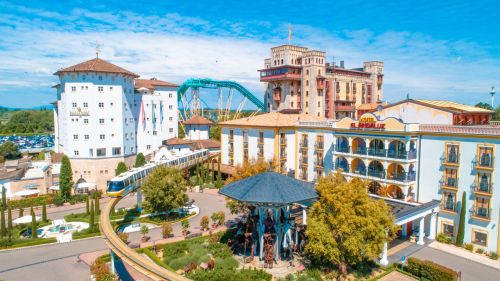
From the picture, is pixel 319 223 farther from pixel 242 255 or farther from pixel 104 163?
Answer: pixel 104 163

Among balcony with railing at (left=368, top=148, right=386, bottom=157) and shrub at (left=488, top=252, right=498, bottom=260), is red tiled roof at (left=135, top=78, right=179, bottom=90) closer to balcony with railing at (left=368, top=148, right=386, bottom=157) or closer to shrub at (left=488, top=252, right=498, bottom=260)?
balcony with railing at (left=368, top=148, right=386, bottom=157)

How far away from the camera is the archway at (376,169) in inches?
1649

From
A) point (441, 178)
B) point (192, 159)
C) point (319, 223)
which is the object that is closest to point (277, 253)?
point (319, 223)

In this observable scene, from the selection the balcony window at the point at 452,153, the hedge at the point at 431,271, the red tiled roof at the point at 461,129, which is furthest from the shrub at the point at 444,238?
the red tiled roof at the point at 461,129

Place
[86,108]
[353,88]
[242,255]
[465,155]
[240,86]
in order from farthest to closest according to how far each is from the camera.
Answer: [240,86] < [353,88] < [86,108] < [465,155] < [242,255]

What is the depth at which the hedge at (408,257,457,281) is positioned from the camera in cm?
2758

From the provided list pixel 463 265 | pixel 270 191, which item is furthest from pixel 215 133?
pixel 463 265

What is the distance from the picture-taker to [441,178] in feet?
123

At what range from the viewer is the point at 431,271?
93.6ft

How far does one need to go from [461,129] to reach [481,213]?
8.67 meters

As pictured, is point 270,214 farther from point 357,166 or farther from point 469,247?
point 469,247

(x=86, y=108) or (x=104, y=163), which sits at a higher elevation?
(x=86, y=108)

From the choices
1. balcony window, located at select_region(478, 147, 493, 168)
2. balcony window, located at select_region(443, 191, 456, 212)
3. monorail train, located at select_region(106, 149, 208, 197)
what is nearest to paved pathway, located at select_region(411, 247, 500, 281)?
balcony window, located at select_region(443, 191, 456, 212)

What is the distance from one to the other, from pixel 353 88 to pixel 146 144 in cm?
5690
